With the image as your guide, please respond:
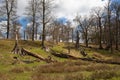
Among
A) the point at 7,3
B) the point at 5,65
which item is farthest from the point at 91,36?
the point at 5,65

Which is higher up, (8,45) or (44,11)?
(44,11)

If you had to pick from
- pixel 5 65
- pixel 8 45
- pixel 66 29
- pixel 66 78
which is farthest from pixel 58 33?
pixel 66 78

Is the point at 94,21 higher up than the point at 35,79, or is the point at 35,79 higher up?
the point at 94,21

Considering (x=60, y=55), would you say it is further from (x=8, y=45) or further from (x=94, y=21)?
(x=94, y=21)

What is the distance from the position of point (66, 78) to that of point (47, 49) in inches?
1323

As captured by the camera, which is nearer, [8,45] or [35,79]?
[35,79]

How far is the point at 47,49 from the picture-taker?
192 feet

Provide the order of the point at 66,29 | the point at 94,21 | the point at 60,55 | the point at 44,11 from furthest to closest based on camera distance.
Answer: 1. the point at 66,29
2. the point at 94,21
3. the point at 44,11
4. the point at 60,55

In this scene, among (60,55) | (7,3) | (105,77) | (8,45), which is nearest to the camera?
(105,77)

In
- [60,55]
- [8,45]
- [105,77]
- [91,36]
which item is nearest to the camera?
[105,77]

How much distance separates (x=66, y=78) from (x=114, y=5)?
63.5m

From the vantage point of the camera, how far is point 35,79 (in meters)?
24.8

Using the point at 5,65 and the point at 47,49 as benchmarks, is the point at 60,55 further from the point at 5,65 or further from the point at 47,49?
the point at 5,65

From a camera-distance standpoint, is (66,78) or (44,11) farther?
(44,11)
